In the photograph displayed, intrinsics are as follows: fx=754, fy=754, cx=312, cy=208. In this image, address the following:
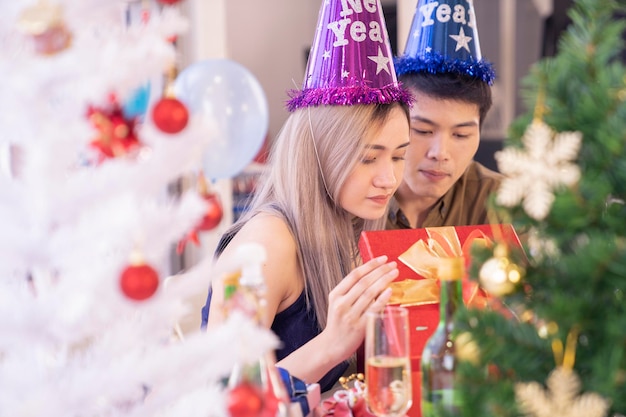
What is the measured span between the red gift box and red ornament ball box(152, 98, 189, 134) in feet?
2.50

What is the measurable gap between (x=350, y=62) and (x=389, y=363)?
99cm

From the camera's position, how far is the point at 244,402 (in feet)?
2.58

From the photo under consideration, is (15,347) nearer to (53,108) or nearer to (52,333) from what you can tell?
(52,333)

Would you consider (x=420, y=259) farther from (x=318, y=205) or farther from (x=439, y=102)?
(x=439, y=102)

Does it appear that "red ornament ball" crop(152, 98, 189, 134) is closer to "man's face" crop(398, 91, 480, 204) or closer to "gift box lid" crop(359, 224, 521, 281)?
"gift box lid" crop(359, 224, 521, 281)

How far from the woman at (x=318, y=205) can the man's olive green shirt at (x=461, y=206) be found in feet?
1.66

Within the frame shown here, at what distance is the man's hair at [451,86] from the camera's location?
2285 millimetres

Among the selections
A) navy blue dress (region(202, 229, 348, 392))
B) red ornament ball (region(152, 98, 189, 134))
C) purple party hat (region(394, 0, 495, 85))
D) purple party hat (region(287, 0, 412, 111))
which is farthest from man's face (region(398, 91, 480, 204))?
red ornament ball (region(152, 98, 189, 134))

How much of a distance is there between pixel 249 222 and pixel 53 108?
1096 mm

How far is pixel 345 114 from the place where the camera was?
1900 mm

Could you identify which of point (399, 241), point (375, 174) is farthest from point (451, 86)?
point (399, 241)

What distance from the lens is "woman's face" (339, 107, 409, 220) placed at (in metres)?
1.89

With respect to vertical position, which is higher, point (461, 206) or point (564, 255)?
point (564, 255)

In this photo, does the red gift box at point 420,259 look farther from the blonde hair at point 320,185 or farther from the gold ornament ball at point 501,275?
the gold ornament ball at point 501,275
